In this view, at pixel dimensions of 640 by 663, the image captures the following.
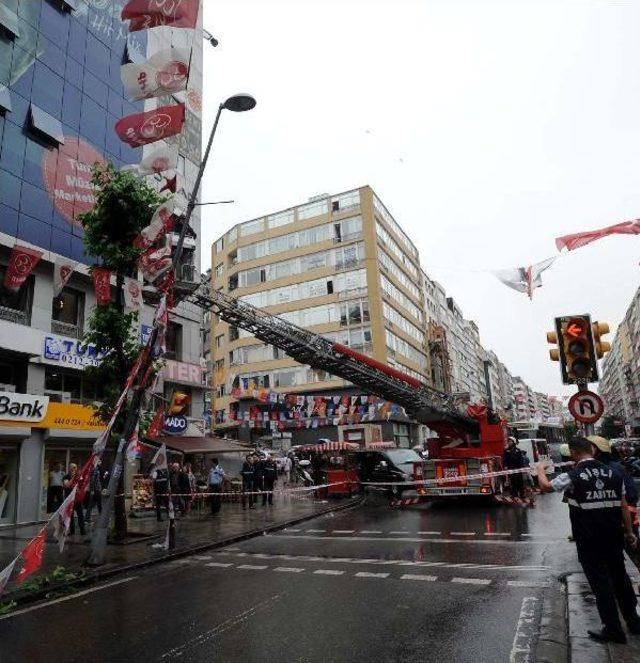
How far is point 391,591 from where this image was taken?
7176 millimetres

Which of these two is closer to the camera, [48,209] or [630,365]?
[48,209]

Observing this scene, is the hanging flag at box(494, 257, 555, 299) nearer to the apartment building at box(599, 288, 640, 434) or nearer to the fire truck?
the fire truck

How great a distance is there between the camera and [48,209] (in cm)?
1959

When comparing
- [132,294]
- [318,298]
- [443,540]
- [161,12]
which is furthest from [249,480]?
[318,298]

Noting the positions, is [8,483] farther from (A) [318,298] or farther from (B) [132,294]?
(A) [318,298]

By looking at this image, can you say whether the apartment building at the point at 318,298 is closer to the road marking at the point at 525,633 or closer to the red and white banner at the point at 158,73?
the red and white banner at the point at 158,73

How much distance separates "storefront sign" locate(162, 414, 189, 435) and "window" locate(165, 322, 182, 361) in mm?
3246

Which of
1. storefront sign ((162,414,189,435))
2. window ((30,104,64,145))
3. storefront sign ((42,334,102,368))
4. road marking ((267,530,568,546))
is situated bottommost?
road marking ((267,530,568,546))

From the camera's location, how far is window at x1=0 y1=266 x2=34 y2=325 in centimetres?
1762

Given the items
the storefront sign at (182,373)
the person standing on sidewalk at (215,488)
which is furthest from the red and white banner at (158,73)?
the storefront sign at (182,373)

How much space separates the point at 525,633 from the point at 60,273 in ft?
58.3

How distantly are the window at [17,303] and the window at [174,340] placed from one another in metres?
7.42

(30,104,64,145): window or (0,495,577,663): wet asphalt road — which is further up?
(30,104,64,145): window

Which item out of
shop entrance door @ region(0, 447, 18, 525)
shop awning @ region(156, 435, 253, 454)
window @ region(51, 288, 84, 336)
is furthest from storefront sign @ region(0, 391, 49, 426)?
shop awning @ region(156, 435, 253, 454)
